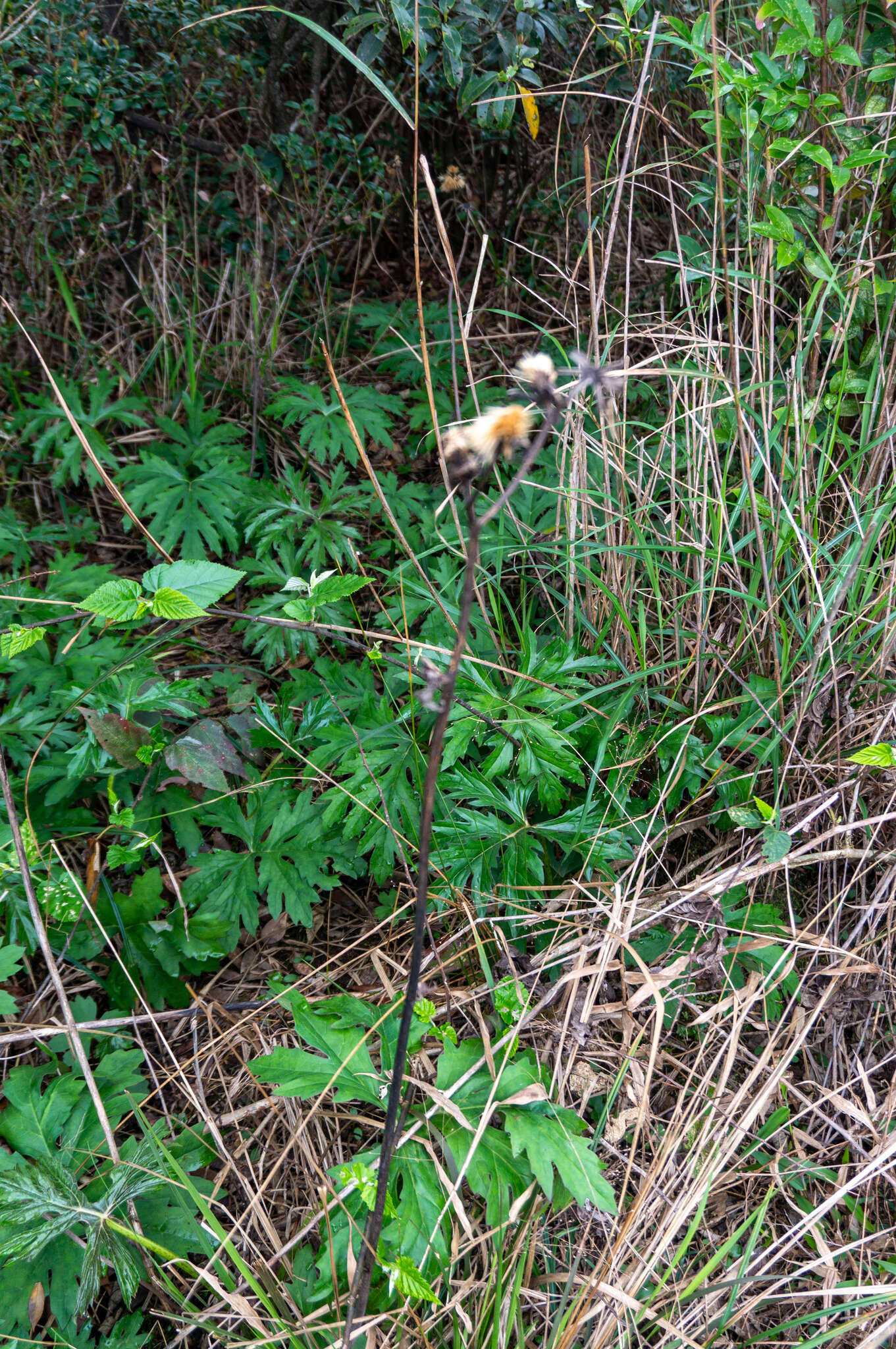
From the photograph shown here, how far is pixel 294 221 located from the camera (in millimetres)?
3162

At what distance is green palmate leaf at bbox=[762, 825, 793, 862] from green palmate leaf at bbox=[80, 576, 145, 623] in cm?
122

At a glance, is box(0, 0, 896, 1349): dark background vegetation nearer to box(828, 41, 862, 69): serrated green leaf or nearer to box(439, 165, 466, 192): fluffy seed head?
box(828, 41, 862, 69): serrated green leaf

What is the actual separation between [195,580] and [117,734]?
449 millimetres

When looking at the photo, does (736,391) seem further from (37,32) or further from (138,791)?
(37,32)

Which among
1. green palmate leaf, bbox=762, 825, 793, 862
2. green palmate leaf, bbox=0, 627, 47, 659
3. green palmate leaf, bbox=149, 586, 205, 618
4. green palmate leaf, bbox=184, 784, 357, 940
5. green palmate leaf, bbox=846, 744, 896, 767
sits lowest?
green palmate leaf, bbox=184, 784, 357, 940

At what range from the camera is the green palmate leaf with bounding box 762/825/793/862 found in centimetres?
159

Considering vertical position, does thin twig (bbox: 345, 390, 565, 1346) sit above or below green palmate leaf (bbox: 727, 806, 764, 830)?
above

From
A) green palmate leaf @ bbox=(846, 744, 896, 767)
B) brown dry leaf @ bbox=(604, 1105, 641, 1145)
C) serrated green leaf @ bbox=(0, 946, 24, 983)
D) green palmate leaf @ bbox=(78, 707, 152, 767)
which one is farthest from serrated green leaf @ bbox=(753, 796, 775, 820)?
serrated green leaf @ bbox=(0, 946, 24, 983)

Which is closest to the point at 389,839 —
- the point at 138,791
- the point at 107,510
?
the point at 138,791

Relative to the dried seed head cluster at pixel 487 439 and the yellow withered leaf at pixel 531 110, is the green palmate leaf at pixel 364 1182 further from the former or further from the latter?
the yellow withered leaf at pixel 531 110

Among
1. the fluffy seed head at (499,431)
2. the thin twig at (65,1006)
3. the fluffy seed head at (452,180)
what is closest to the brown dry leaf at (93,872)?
the thin twig at (65,1006)

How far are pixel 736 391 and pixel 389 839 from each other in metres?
1.12

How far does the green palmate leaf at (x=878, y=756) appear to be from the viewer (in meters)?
1.59

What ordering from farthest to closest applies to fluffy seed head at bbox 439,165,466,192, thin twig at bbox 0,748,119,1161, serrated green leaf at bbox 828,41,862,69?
fluffy seed head at bbox 439,165,466,192, serrated green leaf at bbox 828,41,862,69, thin twig at bbox 0,748,119,1161
